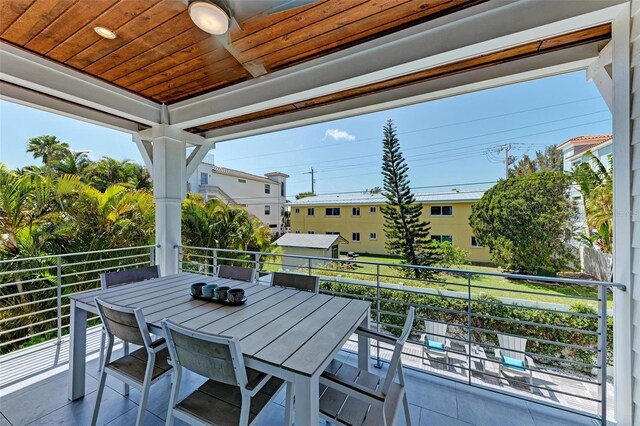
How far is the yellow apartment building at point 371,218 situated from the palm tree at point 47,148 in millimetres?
10021

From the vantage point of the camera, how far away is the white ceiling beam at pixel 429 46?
4.81 feet

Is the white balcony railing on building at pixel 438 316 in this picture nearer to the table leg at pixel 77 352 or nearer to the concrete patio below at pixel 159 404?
the concrete patio below at pixel 159 404

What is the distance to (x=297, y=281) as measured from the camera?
205 centimetres

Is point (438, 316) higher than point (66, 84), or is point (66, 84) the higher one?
point (66, 84)

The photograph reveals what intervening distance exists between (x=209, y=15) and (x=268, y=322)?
5.39 ft

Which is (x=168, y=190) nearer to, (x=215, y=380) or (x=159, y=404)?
(x=159, y=404)

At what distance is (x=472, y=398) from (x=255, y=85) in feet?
10.1

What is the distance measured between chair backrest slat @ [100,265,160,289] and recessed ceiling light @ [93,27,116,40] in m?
1.76

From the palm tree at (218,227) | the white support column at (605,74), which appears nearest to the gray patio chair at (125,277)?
the white support column at (605,74)

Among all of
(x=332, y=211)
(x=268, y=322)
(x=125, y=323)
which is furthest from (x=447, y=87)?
(x=332, y=211)

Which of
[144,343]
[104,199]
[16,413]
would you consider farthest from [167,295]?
[104,199]

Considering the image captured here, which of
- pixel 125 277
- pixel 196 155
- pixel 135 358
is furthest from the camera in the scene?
pixel 196 155

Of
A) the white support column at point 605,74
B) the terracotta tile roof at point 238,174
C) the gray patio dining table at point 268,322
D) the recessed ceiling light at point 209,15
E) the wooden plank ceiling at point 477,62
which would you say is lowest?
the gray patio dining table at point 268,322

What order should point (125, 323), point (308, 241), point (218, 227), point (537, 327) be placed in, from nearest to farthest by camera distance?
1. point (125, 323)
2. point (537, 327)
3. point (218, 227)
4. point (308, 241)
